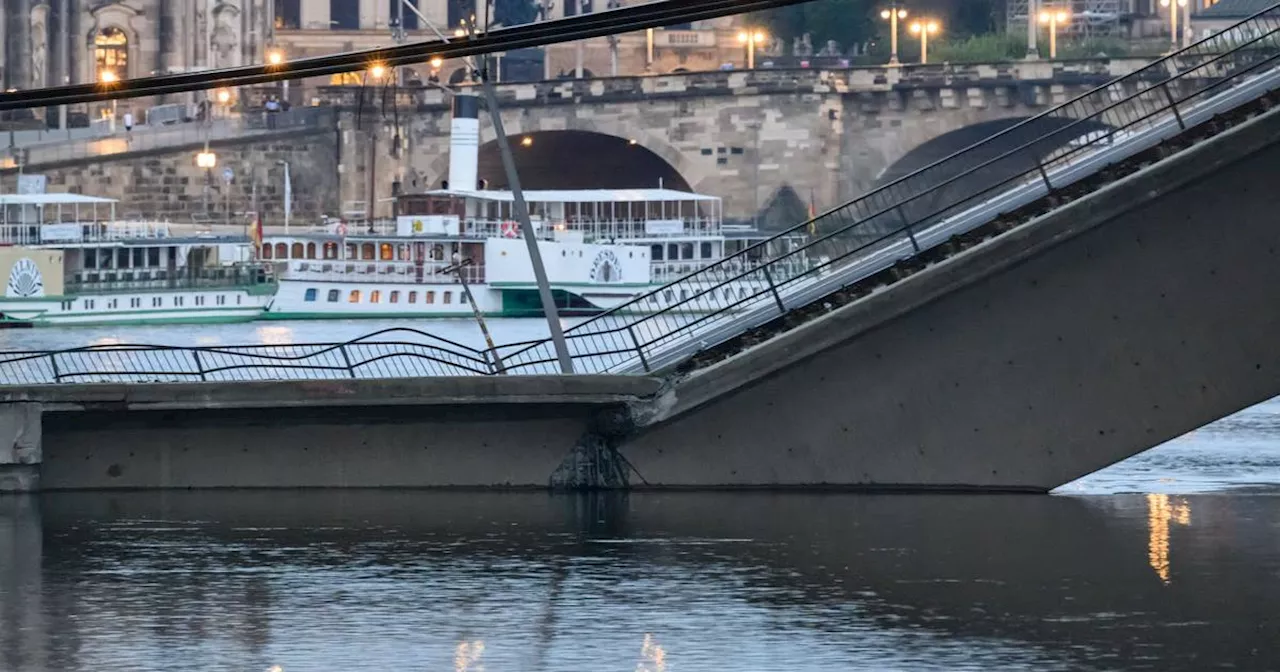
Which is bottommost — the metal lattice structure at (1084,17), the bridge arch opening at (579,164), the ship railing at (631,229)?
the ship railing at (631,229)

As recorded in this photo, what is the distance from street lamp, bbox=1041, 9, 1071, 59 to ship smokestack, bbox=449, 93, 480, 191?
30851 mm

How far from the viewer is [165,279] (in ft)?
272

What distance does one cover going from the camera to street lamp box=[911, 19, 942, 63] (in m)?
122

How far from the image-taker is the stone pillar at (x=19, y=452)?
87.6 ft

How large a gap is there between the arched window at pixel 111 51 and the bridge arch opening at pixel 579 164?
19410 mm

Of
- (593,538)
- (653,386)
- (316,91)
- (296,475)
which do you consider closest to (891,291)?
(653,386)

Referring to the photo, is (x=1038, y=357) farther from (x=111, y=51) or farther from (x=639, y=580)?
(x=111, y=51)

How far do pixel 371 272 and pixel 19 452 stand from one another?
60784 mm

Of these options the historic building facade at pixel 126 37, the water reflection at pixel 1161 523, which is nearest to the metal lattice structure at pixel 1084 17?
the historic building facade at pixel 126 37

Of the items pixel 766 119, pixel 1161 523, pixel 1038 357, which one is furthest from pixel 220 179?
pixel 1161 523

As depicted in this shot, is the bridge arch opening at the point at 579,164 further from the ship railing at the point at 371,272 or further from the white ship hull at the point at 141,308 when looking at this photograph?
the white ship hull at the point at 141,308

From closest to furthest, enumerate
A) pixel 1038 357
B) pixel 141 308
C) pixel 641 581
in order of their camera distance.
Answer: pixel 641 581 < pixel 1038 357 < pixel 141 308

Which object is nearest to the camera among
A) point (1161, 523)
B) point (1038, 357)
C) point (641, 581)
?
point (641, 581)

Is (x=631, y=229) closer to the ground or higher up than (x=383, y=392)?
higher up
